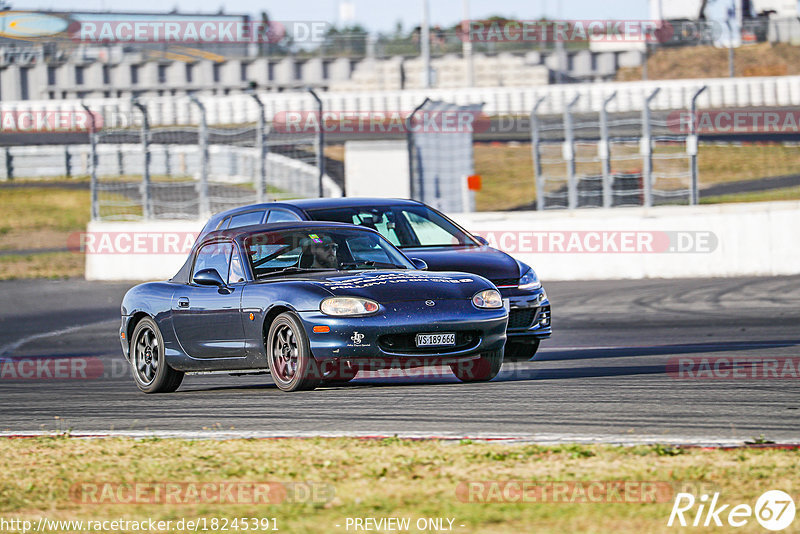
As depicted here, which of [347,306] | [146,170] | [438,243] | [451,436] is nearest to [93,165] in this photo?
[146,170]

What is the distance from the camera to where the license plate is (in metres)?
8.92

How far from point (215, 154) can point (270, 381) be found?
25179 mm

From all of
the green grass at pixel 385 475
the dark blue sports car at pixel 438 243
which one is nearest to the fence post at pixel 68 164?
the dark blue sports car at pixel 438 243

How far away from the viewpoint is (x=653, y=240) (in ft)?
67.8

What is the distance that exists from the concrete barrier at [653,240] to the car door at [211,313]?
38.1 feet

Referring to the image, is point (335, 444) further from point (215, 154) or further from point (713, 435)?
point (215, 154)

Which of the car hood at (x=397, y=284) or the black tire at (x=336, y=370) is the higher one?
the car hood at (x=397, y=284)

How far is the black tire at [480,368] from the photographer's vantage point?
31.0 ft

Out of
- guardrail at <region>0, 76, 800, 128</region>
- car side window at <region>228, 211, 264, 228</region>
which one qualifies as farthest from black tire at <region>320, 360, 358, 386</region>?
guardrail at <region>0, 76, 800, 128</region>

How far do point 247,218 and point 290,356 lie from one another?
4059mm

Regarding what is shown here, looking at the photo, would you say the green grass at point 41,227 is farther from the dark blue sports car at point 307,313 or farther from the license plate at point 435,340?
the license plate at point 435,340

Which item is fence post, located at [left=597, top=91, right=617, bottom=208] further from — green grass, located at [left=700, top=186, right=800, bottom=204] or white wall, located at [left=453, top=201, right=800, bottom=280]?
green grass, located at [left=700, top=186, right=800, bottom=204]

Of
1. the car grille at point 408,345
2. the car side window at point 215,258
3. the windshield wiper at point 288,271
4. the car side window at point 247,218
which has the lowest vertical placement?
the car grille at point 408,345

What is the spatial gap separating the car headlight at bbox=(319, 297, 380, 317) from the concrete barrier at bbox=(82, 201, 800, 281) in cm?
1233
